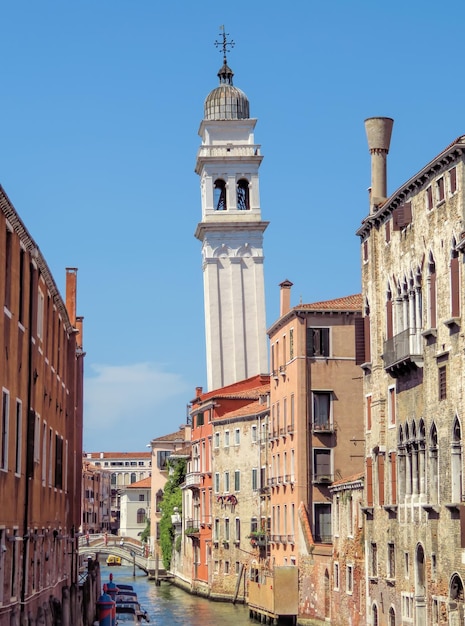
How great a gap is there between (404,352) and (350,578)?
11082 mm

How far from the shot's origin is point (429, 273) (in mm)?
35188

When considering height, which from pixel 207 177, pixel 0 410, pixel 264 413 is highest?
pixel 207 177

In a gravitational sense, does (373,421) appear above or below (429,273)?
below

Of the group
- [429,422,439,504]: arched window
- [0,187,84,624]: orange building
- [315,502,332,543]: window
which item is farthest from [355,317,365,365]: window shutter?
[315,502,332,543]: window

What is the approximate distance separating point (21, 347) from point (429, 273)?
13.6 m

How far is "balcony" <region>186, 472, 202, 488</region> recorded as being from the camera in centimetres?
7787

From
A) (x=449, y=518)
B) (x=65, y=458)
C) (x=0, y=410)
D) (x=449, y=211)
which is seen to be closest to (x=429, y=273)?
(x=449, y=211)

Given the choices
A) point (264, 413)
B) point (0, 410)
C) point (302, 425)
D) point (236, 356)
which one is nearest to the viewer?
point (0, 410)

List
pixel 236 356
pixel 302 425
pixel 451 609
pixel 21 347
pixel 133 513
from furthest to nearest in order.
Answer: pixel 133 513 → pixel 236 356 → pixel 302 425 → pixel 451 609 → pixel 21 347

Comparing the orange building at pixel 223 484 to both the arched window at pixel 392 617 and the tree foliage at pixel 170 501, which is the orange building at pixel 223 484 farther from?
the arched window at pixel 392 617

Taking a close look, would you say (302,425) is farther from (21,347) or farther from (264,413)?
(21,347)

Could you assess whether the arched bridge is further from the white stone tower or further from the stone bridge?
the white stone tower

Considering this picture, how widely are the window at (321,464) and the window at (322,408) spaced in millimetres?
1023

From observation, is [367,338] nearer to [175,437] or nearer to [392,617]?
[392,617]
